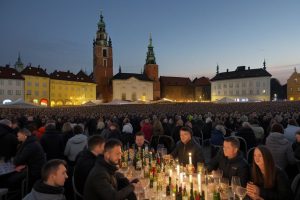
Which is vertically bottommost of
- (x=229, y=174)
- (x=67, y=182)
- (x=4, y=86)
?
(x=67, y=182)

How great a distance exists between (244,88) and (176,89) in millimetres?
20748

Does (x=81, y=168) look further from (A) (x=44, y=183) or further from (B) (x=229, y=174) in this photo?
(B) (x=229, y=174)

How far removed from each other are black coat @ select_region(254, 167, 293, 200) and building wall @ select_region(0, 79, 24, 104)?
63026 mm

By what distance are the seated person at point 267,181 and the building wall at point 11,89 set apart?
62.8 meters

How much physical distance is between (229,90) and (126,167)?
8124 centimetres

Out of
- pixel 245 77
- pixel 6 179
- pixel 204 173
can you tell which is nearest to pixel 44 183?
pixel 204 173

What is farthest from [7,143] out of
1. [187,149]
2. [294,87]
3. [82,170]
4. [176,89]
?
[176,89]

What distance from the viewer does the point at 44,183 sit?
338 cm

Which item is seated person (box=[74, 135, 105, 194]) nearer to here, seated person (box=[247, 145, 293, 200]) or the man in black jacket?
the man in black jacket

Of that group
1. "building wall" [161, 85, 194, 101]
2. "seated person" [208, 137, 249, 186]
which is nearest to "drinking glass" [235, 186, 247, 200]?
"seated person" [208, 137, 249, 186]

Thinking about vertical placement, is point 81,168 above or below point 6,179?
above

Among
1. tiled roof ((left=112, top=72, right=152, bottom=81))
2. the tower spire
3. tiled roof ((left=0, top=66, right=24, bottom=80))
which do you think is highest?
the tower spire

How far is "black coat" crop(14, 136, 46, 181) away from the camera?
5871 mm

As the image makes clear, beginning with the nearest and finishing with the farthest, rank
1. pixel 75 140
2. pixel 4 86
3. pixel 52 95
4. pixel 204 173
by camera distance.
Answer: pixel 204 173, pixel 75 140, pixel 4 86, pixel 52 95
